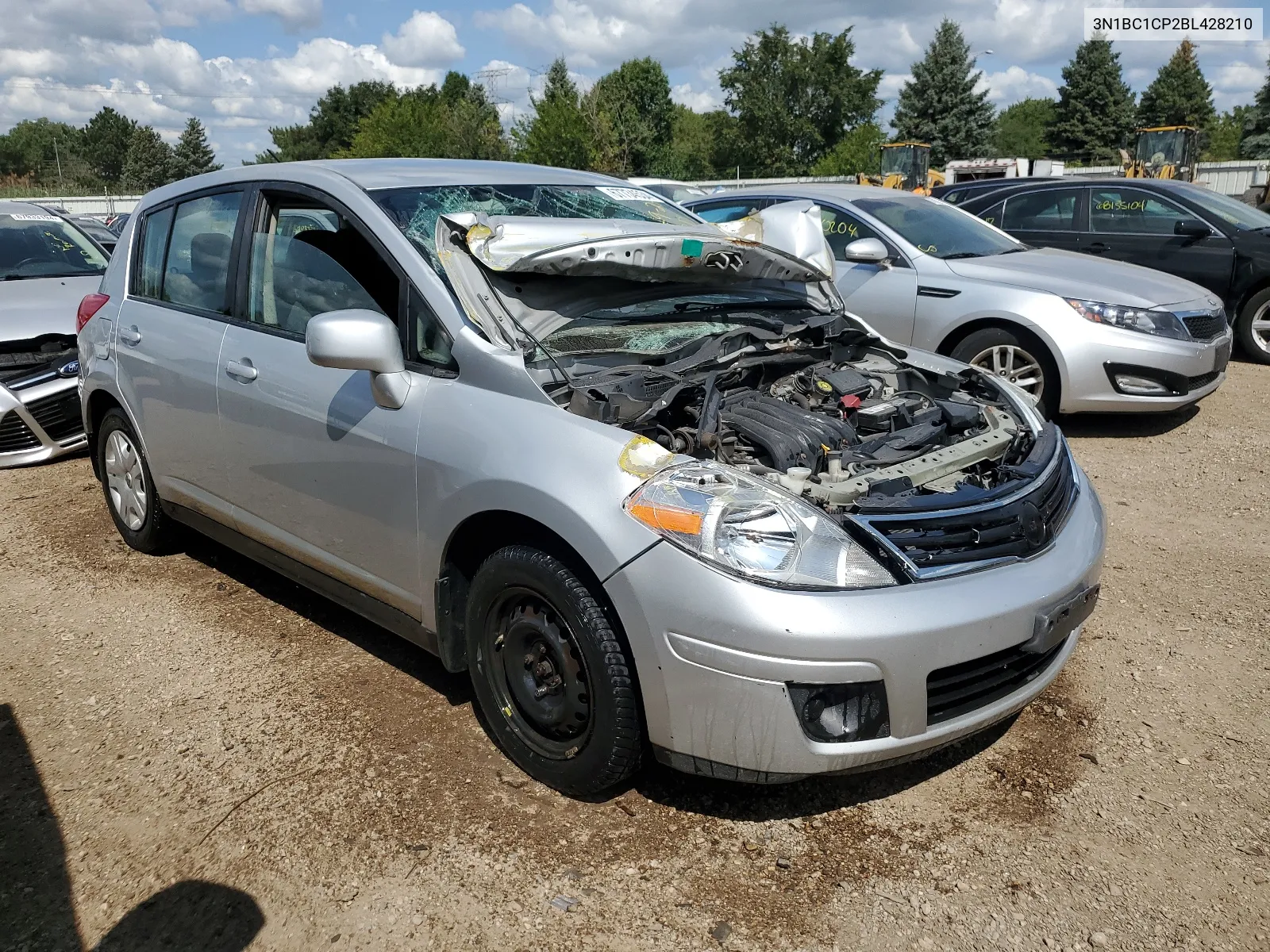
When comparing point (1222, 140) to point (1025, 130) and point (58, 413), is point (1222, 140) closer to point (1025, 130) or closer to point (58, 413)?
point (1025, 130)

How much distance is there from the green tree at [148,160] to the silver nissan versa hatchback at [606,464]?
71569 millimetres

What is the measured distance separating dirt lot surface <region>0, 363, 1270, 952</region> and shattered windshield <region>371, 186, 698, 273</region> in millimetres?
1635

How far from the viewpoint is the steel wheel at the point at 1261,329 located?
8781mm

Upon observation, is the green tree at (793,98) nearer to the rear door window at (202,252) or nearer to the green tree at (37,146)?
the green tree at (37,146)

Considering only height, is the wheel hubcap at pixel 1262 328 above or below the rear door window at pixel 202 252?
below

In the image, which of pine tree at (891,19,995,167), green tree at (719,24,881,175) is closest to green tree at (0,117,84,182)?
green tree at (719,24,881,175)

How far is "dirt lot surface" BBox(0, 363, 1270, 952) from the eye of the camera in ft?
7.84

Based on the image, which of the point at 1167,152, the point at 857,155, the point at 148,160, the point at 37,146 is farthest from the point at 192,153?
the point at 1167,152

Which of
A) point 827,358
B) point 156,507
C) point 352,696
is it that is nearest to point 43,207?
point 156,507

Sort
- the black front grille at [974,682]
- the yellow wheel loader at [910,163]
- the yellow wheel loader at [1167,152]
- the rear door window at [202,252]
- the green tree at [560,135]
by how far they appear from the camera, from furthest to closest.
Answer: the green tree at [560,135], the yellow wheel loader at [910,163], the yellow wheel loader at [1167,152], the rear door window at [202,252], the black front grille at [974,682]

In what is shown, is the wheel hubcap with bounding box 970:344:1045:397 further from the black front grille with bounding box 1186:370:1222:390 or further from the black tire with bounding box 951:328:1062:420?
the black front grille with bounding box 1186:370:1222:390

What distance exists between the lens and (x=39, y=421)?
6395 mm

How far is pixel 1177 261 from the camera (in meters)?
8.95

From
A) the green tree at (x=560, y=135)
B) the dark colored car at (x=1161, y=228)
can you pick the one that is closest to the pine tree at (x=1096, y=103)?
the green tree at (x=560, y=135)
